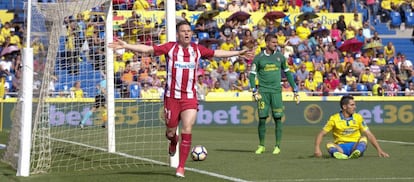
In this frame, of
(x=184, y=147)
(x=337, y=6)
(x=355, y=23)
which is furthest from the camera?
(x=337, y=6)

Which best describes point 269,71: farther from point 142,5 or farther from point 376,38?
point 376,38

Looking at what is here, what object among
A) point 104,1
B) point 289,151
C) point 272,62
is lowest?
point 289,151

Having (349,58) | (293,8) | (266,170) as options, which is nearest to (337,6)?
(293,8)

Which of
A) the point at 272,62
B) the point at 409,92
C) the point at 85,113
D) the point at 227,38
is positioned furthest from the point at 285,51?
the point at 272,62

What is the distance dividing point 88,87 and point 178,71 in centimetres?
887

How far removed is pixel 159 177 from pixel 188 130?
2.31 ft

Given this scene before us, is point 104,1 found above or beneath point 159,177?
above

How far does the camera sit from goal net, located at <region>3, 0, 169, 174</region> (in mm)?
12945

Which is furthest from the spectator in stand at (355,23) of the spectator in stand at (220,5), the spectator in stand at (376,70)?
the spectator in stand at (220,5)

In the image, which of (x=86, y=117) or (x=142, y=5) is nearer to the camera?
(x=142, y=5)

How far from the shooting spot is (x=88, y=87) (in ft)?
66.1

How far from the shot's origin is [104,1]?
1572 cm

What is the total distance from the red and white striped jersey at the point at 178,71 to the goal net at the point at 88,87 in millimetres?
2104

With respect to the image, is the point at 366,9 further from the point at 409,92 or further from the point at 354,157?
the point at 354,157
